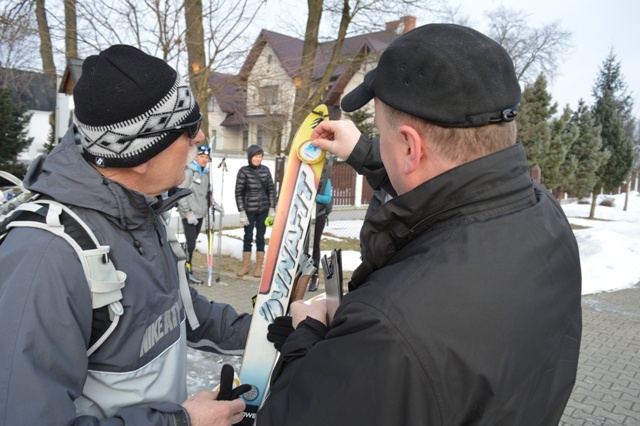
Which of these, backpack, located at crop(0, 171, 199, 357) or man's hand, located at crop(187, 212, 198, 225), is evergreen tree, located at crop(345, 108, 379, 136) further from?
backpack, located at crop(0, 171, 199, 357)

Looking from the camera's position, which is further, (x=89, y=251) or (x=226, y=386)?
(x=226, y=386)

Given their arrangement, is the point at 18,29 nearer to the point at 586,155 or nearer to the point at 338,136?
the point at 338,136

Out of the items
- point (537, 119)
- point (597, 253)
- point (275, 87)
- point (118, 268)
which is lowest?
point (597, 253)

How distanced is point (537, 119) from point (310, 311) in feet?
63.5

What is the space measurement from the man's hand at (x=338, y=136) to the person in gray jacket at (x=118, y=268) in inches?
29.1

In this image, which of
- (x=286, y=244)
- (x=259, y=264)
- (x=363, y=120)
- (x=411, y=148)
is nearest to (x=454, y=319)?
(x=411, y=148)

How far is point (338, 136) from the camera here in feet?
7.41

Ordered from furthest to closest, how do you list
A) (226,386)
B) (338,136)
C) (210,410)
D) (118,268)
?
(338,136) < (226,386) < (210,410) < (118,268)

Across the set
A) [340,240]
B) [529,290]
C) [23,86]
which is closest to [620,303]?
[340,240]

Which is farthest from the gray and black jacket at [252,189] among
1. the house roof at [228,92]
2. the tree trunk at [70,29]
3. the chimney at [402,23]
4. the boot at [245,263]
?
the chimney at [402,23]

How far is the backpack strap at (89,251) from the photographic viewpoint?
1.25 metres

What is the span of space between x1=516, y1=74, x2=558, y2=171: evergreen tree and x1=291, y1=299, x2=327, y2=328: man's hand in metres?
17.6

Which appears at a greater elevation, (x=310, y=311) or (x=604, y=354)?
(x=310, y=311)

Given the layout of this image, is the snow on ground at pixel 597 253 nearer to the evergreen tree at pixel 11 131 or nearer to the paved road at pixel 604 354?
the paved road at pixel 604 354
